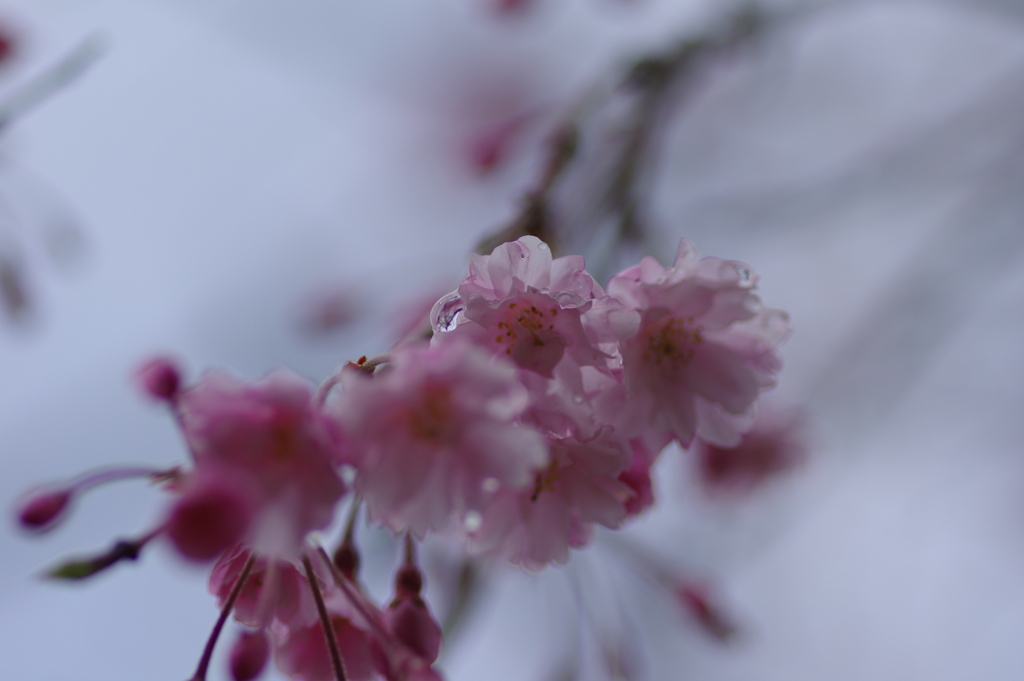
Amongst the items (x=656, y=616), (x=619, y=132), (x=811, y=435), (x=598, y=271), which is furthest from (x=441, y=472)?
(x=656, y=616)

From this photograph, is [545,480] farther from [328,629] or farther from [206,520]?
[206,520]

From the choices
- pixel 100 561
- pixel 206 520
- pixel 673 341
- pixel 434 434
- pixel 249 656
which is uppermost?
pixel 673 341

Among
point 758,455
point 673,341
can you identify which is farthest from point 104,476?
point 758,455

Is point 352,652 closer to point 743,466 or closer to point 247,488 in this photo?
point 247,488

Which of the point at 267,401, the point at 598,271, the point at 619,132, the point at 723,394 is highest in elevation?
the point at 619,132

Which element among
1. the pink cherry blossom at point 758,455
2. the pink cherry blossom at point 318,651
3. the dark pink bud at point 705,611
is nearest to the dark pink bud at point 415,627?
the pink cherry blossom at point 318,651
